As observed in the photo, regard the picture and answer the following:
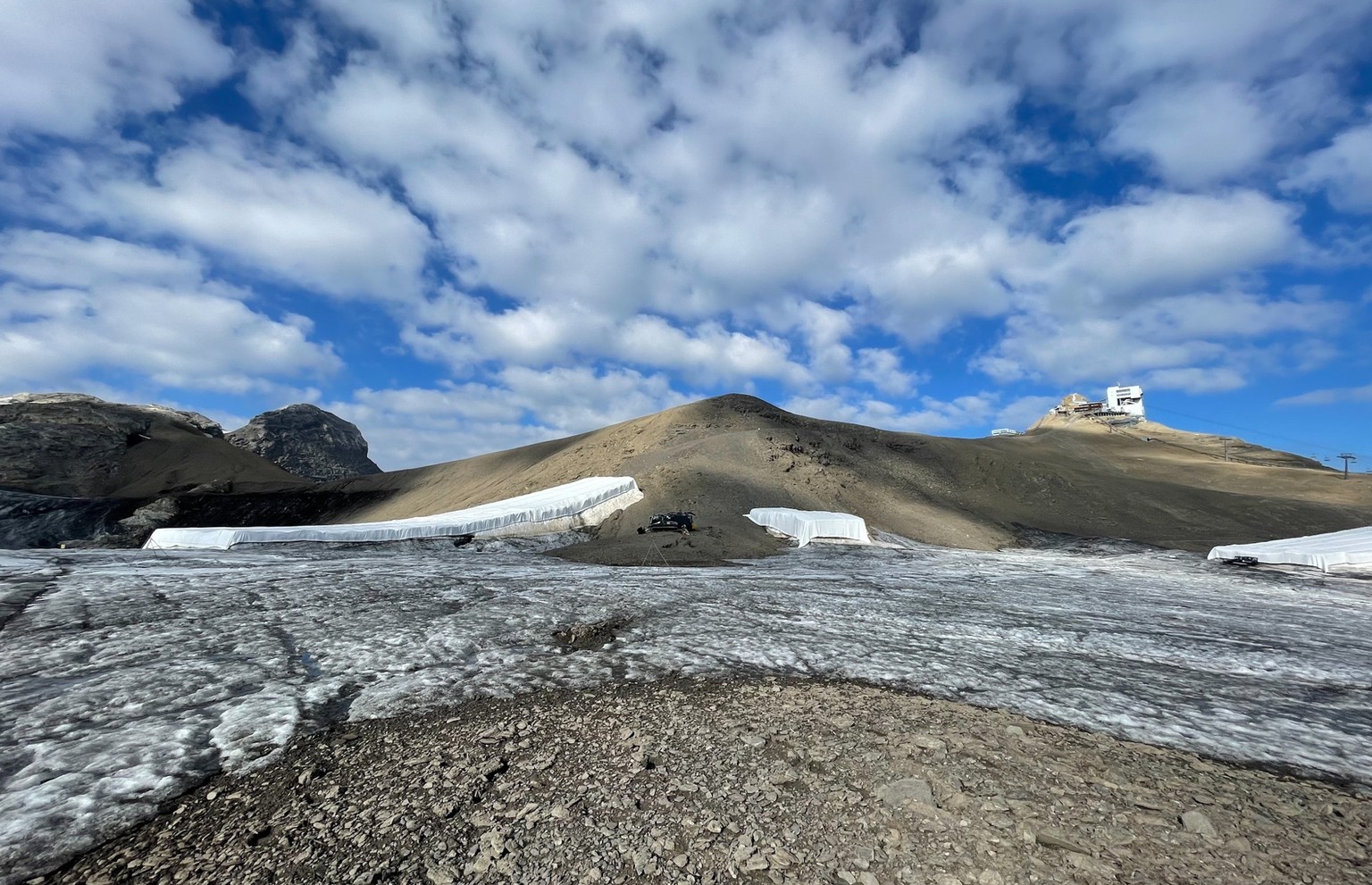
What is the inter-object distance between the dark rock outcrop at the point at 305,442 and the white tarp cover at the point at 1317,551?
98543mm

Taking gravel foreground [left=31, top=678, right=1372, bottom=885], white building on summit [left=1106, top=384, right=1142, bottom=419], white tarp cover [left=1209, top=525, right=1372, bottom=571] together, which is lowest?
gravel foreground [left=31, top=678, right=1372, bottom=885]

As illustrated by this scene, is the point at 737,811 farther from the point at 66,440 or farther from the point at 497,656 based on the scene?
the point at 66,440

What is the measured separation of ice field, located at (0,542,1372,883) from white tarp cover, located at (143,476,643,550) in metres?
5.86

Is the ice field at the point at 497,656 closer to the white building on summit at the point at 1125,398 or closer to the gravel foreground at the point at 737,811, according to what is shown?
the gravel foreground at the point at 737,811

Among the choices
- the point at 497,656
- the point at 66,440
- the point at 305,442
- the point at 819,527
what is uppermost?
the point at 305,442

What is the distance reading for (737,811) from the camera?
10.7ft

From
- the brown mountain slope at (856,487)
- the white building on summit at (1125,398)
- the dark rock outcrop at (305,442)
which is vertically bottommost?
the brown mountain slope at (856,487)

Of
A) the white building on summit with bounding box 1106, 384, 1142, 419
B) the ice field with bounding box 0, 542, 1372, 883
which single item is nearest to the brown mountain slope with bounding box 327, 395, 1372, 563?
the ice field with bounding box 0, 542, 1372, 883

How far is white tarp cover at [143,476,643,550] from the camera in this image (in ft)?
63.5

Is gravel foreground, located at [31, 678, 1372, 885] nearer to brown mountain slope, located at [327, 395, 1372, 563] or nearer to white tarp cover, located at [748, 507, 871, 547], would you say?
brown mountain slope, located at [327, 395, 1372, 563]

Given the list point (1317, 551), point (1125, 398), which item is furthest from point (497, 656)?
point (1125, 398)

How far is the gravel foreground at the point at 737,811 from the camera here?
2760 millimetres

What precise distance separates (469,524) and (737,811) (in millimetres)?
23257

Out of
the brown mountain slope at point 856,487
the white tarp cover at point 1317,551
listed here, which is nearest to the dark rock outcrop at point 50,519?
the brown mountain slope at point 856,487
